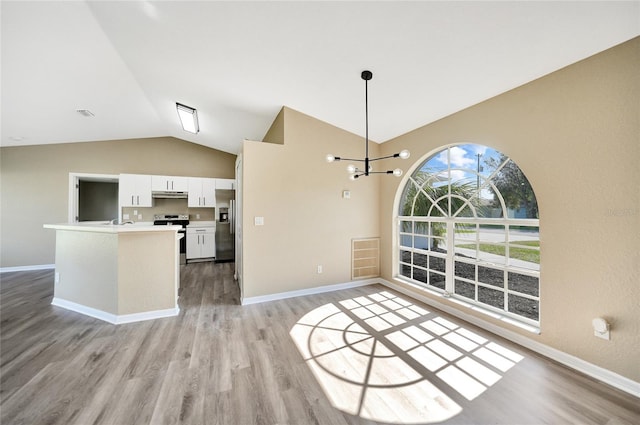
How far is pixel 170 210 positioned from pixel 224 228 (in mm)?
1626

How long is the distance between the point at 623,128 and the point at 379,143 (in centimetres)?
304

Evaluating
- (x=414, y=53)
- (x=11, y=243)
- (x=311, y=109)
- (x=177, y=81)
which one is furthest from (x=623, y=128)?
(x=11, y=243)

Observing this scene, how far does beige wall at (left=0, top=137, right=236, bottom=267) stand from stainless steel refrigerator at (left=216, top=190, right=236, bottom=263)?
210 centimetres

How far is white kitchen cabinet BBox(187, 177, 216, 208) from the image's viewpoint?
6.23 metres

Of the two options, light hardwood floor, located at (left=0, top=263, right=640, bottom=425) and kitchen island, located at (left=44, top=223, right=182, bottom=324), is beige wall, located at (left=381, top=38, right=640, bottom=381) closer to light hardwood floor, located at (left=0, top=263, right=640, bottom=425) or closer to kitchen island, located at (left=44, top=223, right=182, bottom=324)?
light hardwood floor, located at (left=0, top=263, right=640, bottom=425)

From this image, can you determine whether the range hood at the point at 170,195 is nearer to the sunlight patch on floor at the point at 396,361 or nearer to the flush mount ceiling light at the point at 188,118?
the flush mount ceiling light at the point at 188,118

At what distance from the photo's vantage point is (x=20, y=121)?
4281 millimetres

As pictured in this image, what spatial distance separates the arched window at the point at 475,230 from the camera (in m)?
2.56

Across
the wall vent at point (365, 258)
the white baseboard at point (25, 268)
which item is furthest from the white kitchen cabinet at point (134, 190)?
the wall vent at point (365, 258)

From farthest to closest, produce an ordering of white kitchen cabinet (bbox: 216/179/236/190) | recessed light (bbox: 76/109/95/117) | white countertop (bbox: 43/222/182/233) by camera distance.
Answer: white kitchen cabinet (bbox: 216/179/236/190) → recessed light (bbox: 76/109/95/117) → white countertop (bbox: 43/222/182/233)

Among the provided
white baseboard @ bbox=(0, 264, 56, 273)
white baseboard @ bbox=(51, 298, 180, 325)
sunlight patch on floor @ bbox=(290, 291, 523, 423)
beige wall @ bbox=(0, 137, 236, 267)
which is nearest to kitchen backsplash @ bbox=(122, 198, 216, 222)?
beige wall @ bbox=(0, 137, 236, 267)

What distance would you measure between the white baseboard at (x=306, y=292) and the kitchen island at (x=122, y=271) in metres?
1.04

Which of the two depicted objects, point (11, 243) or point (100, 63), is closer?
point (100, 63)

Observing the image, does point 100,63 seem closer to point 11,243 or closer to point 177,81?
point 177,81
